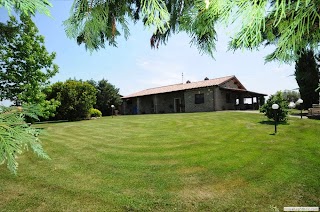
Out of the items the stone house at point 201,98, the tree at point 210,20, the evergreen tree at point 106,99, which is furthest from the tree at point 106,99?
the tree at point 210,20

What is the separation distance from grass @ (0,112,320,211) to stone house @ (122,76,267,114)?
58.8ft

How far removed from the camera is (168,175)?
795 cm

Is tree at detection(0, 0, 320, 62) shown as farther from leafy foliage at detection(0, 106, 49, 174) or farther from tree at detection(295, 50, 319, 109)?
tree at detection(295, 50, 319, 109)

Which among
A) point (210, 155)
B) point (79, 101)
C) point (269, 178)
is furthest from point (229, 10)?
point (79, 101)

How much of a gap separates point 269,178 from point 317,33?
6.58 metres

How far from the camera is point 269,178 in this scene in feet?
25.4

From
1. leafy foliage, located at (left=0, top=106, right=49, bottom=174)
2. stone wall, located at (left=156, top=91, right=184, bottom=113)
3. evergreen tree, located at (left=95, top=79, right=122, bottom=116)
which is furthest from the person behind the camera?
evergreen tree, located at (left=95, top=79, right=122, bottom=116)

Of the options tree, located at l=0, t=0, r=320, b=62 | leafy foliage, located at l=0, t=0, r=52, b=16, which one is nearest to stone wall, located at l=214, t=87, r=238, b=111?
tree, located at l=0, t=0, r=320, b=62

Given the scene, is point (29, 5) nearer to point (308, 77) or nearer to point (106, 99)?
point (308, 77)

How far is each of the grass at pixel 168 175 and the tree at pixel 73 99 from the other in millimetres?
15191

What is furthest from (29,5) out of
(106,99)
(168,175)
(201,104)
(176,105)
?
(106,99)

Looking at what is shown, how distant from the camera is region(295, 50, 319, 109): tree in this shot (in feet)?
90.5

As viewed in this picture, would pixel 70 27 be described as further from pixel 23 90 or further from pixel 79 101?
pixel 79 101

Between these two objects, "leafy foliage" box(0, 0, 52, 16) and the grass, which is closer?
"leafy foliage" box(0, 0, 52, 16)
